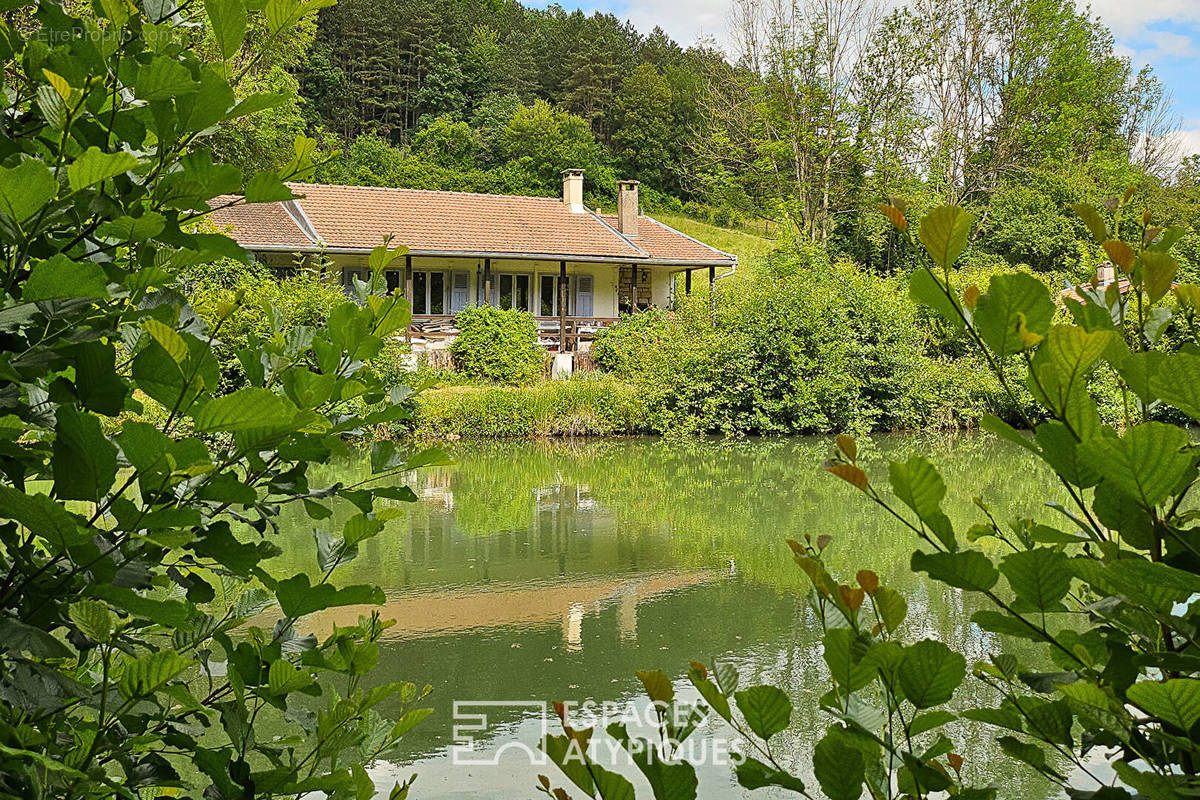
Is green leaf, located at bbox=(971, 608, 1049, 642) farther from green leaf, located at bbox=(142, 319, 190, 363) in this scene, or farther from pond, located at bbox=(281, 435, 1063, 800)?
pond, located at bbox=(281, 435, 1063, 800)

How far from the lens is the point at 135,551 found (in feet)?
2.67

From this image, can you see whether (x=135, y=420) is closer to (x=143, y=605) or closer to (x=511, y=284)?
(x=143, y=605)

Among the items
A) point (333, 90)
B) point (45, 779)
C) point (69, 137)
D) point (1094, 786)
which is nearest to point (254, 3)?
point (69, 137)

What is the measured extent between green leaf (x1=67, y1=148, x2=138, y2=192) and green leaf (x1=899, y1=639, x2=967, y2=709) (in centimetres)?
67

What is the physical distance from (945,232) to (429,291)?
2405cm

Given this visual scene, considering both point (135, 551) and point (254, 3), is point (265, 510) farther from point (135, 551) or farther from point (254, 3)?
point (254, 3)

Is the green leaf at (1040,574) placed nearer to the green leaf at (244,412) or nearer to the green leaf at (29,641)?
the green leaf at (244,412)

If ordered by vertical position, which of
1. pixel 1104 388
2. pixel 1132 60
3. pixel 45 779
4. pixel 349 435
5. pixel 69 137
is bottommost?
pixel 1104 388

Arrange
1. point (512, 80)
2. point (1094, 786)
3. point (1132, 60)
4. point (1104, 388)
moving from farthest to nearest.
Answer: point (512, 80) → point (1132, 60) → point (1104, 388) → point (1094, 786)

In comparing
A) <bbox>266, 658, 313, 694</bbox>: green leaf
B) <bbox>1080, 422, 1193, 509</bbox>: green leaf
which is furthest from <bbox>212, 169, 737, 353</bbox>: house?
<bbox>1080, 422, 1193, 509</bbox>: green leaf

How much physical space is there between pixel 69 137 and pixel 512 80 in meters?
58.9

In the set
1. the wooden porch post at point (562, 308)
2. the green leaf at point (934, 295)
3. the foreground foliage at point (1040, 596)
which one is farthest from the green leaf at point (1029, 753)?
the wooden porch post at point (562, 308)

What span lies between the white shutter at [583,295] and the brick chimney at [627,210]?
78.9 inches

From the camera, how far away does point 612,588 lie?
718 cm
